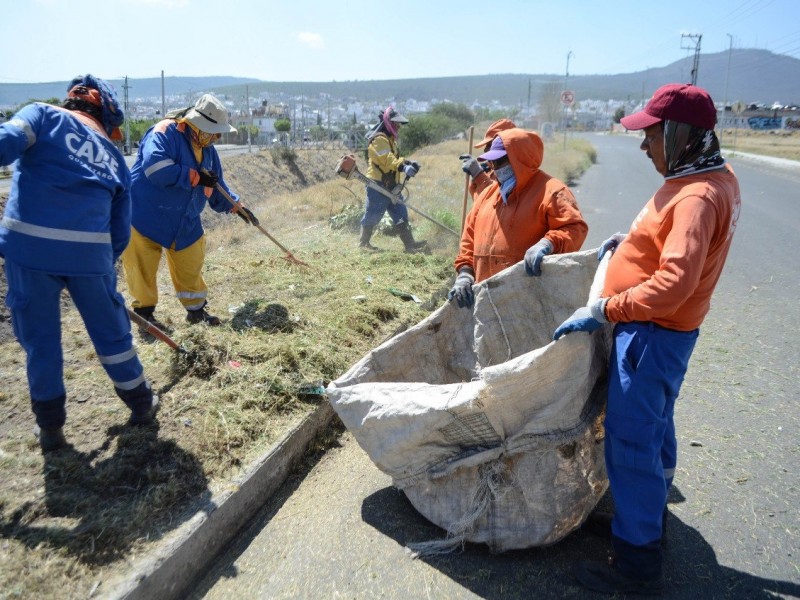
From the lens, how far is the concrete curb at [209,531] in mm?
2365

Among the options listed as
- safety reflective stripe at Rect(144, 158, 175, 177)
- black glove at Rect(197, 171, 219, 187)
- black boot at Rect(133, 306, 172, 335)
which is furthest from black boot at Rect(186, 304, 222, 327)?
safety reflective stripe at Rect(144, 158, 175, 177)

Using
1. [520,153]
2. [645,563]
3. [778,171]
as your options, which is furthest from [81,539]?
[778,171]

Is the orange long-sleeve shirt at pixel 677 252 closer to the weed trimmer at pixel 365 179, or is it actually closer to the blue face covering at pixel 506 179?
the blue face covering at pixel 506 179

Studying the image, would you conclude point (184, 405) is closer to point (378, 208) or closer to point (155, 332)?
point (155, 332)

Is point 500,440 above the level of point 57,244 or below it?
Answer: below

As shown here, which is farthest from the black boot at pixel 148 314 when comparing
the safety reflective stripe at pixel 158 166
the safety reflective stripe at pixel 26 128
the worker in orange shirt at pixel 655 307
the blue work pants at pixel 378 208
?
the blue work pants at pixel 378 208

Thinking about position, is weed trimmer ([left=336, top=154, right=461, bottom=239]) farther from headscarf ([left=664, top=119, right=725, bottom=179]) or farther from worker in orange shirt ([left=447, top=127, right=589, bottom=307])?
headscarf ([left=664, top=119, right=725, bottom=179])

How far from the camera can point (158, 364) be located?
417cm

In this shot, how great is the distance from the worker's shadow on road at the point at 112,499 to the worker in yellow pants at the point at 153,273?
70.7 inches

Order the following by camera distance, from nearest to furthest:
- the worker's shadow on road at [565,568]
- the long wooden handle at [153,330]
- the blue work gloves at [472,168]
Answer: the worker's shadow on road at [565,568] → the long wooden handle at [153,330] → the blue work gloves at [472,168]

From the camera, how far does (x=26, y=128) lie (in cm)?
285

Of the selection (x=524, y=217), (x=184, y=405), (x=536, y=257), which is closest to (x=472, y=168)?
(x=524, y=217)

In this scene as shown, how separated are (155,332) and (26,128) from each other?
1489mm

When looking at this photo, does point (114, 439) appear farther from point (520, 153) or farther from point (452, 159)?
point (452, 159)
